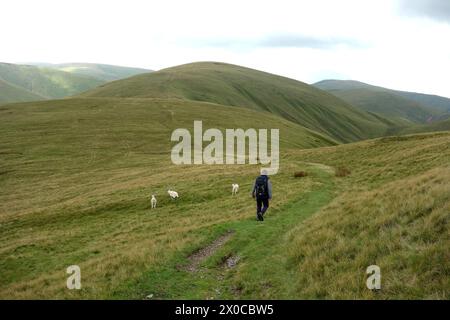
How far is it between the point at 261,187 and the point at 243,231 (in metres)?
2.89

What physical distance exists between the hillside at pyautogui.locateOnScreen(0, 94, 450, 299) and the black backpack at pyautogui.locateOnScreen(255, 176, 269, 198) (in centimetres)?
165

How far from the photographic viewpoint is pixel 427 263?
428 inches

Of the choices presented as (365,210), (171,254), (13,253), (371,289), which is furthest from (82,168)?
(371,289)

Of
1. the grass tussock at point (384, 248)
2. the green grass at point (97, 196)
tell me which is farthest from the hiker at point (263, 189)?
the grass tussock at point (384, 248)

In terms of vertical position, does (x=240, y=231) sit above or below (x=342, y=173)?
below

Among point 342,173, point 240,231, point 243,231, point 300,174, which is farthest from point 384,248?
point 342,173

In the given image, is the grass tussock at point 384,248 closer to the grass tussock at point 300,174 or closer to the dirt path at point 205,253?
the dirt path at point 205,253

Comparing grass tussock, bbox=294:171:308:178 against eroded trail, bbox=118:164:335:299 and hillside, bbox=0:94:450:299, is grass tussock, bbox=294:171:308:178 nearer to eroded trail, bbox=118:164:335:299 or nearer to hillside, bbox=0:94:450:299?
hillside, bbox=0:94:450:299

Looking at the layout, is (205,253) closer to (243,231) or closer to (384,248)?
(243,231)

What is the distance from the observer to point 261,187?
21.1 metres

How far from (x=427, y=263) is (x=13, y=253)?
76.2 feet

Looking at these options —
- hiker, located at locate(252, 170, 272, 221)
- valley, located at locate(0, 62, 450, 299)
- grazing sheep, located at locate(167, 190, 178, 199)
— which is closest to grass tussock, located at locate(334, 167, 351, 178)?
valley, located at locate(0, 62, 450, 299)

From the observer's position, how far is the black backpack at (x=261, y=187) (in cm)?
2100
